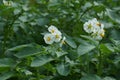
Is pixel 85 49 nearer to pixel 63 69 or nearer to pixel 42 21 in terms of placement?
pixel 63 69

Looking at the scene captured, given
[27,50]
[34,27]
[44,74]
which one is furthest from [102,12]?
[27,50]

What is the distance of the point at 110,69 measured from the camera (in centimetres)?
226

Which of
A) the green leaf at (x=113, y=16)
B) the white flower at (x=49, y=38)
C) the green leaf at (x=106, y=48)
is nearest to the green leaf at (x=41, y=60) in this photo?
the white flower at (x=49, y=38)

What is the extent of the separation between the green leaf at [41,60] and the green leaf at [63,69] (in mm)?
73

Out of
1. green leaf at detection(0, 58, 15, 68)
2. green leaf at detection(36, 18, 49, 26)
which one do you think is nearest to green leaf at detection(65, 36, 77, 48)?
green leaf at detection(0, 58, 15, 68)

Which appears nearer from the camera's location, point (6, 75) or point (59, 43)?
point (6, 75)

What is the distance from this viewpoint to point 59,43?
2.06 metres

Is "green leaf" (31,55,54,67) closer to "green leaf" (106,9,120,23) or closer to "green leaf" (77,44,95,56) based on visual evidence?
"green leaf" (77,44,95,56)

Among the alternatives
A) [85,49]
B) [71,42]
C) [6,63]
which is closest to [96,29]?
[71,42]

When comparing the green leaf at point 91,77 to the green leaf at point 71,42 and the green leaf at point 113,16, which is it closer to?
the green leaf at point 71,42

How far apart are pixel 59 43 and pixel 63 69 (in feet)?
0.55

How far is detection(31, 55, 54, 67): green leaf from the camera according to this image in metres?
1.89

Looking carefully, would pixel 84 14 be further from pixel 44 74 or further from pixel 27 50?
pixel 27 50

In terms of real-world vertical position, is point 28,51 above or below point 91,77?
above
